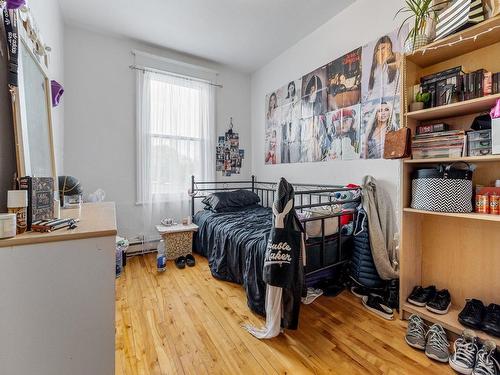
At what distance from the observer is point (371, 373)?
116 cm

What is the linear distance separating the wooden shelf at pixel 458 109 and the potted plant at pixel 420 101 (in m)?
0.04

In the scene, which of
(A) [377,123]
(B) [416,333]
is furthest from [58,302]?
(A) [377,123]

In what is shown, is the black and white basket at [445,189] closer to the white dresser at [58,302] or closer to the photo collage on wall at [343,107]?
the photo collage on wall at [343,107]

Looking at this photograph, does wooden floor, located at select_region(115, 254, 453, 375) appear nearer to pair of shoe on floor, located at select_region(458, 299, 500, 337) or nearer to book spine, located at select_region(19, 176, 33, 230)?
pair of shoe on floor, located at select_region(458, 299, 500, 337)

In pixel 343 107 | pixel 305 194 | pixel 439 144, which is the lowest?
pixel 305 194

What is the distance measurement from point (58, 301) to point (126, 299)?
129 centimetres

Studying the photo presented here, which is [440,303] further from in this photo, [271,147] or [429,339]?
[271,147]

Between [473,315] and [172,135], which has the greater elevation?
[172,135]

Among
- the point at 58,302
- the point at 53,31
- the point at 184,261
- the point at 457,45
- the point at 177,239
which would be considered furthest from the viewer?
the point at 177,239

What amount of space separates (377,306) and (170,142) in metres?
2.86

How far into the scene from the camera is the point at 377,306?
170cm

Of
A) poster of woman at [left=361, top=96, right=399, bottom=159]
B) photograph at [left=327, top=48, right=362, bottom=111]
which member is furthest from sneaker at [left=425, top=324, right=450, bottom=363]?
photograph at [left=327, top=48, right=362, bottom=111]

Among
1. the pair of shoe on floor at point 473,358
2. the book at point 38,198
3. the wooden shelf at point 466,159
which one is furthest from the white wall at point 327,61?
the book at point 38,198

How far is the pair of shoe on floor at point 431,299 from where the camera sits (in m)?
1.46
